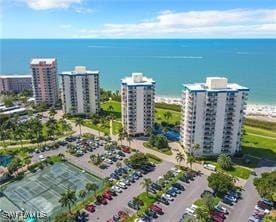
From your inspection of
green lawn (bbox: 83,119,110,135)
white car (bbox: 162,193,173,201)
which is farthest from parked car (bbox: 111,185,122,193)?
green lawn (bbox: 83,119,110,135)

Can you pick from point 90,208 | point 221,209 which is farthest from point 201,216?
point 90,208

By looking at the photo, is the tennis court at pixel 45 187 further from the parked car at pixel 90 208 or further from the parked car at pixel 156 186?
the parked car at pixel 156 186

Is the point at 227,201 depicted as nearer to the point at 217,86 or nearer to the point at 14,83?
the point at 217,86

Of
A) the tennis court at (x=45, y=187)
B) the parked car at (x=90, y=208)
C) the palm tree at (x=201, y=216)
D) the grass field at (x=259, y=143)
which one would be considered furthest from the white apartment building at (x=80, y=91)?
the palm tree at (x=201, y=216)

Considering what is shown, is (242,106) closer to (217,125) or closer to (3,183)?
(217,125)

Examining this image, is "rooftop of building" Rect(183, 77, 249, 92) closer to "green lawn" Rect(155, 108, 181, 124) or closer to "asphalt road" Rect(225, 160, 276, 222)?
"asphalt road" Rect(225, 160, 276, 222)

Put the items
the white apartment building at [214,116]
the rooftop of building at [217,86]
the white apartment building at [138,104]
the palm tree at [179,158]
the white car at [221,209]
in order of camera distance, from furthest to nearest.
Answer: the white apartment building at [138,104]
the rooftop of building at [217,86]
the white apartment building at [214,116]
the palm tree at [179,158]
the white car at [221,209]
